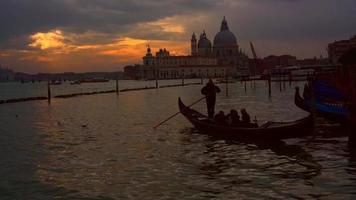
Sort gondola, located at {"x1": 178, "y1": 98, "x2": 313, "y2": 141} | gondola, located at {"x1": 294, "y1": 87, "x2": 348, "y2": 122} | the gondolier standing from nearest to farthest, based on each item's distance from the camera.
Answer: gondola, located at {"x1": 178, "y1": 98, "x2": 313, "y2": 141}
gondola, located at {"x1": 294, "y1": 87, "x2": 348, "y2": 122}
the gondolier standing

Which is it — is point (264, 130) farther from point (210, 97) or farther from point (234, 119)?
point (210, 97)

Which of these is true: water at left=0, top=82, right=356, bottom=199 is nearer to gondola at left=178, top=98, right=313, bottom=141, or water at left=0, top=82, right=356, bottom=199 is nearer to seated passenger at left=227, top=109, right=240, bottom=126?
gondola at left=178, top=98, right=313, bottom=141

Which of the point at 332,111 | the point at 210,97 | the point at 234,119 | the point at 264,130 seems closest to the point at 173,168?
the point at 264,130

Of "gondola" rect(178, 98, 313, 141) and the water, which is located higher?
"gondola" rect(178, 98, 313, 141)

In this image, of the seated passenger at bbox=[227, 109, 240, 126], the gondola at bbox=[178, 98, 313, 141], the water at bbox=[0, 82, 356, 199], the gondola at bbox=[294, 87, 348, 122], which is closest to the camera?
the water at bbox=[0, 82, 356, 199]

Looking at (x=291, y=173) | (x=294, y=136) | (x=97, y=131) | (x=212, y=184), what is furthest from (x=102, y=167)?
(x=97, y=131)

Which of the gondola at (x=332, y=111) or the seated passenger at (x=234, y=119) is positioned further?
the gondola at (x=332, y=111)

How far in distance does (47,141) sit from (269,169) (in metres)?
9.32

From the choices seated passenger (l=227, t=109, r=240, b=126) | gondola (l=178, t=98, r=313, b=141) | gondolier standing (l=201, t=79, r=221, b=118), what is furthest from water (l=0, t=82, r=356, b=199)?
gondolier standing (l=201, t=79, r=221, b=118)

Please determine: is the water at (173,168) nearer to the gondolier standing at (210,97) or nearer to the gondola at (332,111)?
the gondola at (332,111)

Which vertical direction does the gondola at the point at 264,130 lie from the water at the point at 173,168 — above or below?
above

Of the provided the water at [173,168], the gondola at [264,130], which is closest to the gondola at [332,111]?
the water at [173,168]

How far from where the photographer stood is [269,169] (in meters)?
11.3

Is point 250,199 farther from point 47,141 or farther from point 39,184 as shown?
point 47,141
